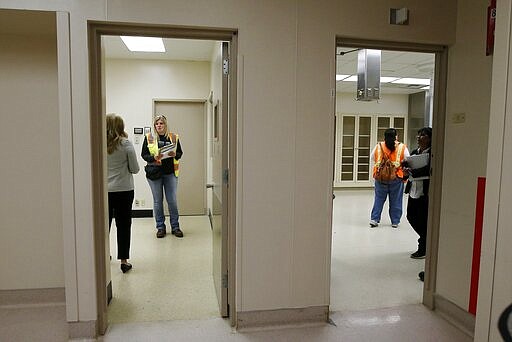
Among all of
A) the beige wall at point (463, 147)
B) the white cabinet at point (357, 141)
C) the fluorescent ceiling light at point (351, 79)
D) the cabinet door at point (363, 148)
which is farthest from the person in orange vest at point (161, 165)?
the cabinet door at point (363, 148)

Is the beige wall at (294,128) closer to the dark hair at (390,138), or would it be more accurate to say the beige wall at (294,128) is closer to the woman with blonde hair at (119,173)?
the woman with blonde hair at (119,173)

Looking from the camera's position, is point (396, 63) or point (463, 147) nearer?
point (463, 147)

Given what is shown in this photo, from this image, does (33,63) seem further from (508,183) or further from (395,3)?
(508,183)

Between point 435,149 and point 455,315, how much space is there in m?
1.20

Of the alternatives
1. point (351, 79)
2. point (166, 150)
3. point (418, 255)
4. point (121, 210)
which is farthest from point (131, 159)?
point (351, 79)

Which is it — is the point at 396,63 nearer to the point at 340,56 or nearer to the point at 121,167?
the point at 340,56

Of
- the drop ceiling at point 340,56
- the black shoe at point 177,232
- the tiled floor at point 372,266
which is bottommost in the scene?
the tiled floor at point 372,266

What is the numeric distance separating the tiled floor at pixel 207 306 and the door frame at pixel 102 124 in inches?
10.5

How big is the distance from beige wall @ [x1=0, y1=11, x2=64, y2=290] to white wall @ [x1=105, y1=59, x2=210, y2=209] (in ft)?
9.77

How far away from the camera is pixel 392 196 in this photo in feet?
17.4

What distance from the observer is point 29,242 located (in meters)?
2.69

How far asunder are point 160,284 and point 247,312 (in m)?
1.09

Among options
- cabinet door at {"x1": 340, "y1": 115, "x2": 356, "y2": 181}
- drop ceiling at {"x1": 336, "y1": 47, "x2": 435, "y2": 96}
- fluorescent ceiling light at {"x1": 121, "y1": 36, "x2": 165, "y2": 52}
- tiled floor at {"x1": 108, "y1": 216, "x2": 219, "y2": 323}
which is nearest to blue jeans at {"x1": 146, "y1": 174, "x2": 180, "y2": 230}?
tiled floor at {"x1": 108, "y1": 216, "x2": 219, "y2": 323}

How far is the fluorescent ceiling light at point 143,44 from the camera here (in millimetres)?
4426
